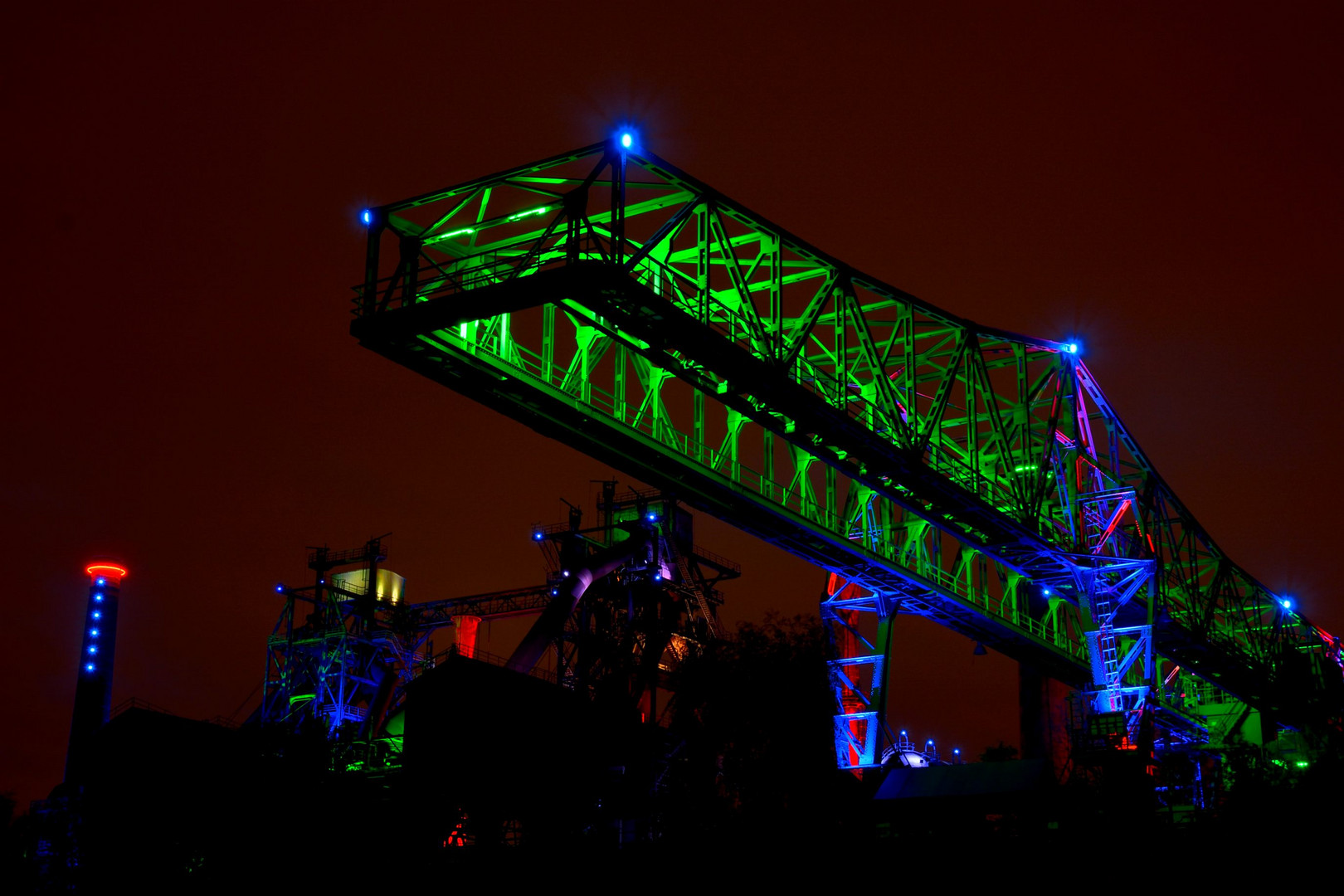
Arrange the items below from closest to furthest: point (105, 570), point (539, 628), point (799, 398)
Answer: point (799, 398)
point (539, 628)
point (105, 570)

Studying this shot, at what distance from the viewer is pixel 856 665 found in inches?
1732

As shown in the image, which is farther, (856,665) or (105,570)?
(105,570)

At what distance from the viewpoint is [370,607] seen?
234 ft

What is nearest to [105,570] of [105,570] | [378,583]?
[105,570]

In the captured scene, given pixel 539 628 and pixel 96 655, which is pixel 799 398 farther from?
pixel 96 655

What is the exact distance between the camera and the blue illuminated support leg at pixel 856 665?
4250 cm

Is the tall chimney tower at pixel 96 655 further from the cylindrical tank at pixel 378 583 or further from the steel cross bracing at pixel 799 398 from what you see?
the steel cross bracing at pixel 799 398

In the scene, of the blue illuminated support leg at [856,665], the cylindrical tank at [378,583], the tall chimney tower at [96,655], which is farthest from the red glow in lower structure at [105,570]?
the blue illuminated support leg at [856,665]

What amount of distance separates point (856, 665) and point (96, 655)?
47096 mm

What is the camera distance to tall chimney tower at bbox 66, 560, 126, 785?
A: 71.7 m

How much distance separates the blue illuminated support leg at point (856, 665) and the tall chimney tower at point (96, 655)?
41112 mm

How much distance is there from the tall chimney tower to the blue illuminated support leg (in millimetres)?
41112

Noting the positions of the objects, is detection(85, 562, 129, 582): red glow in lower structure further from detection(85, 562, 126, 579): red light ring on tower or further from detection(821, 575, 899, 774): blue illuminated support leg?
detection(821, 575, 899, 774): blue illuminated support leg

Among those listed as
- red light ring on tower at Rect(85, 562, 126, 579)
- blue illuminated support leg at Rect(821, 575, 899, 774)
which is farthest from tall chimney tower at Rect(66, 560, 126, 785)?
blue illuminated support leg at Rect(821, 575, 899, 774)
